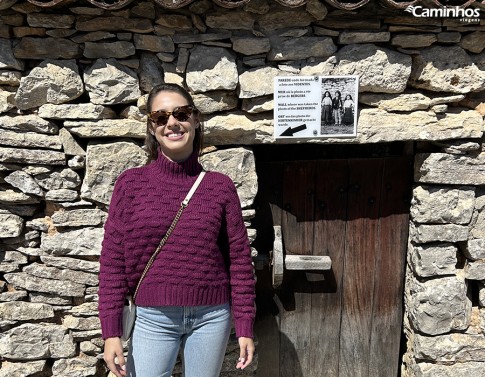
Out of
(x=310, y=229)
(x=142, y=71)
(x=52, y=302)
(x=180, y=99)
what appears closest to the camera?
(x=180, y=99)

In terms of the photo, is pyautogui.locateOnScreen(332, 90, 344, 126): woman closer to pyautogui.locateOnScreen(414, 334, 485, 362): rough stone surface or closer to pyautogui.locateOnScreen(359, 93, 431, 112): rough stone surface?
pyautogui.locateOnScreen(359, 93, 431, 112): rough stone surface

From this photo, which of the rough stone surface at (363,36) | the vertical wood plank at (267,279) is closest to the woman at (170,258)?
the vertical wood plank at (267,279)

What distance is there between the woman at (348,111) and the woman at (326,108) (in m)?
0.07

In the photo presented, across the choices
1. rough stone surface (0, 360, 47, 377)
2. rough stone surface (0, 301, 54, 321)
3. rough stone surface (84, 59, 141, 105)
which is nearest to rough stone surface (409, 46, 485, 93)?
rough stone surface (84, 59, 141, 105)

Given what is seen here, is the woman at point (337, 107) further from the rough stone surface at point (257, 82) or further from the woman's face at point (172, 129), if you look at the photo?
the woman's face at point (172, 129)

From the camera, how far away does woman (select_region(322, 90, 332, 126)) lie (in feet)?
7.75

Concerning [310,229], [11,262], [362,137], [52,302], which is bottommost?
[52,302]

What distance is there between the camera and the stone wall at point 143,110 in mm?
2227

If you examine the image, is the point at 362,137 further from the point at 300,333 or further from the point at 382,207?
the point at 300,333

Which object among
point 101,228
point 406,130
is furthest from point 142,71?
point 406,130

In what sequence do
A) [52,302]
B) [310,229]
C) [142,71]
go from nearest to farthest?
[142,71]
[52,302]
[310,229]

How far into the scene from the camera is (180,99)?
1.85 metres

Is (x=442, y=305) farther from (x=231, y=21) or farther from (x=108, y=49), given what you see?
(x=108, y=49)

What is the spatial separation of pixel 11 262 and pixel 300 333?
1.57 metres
